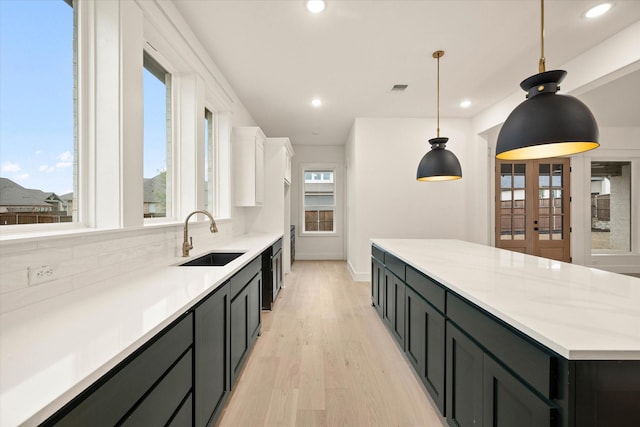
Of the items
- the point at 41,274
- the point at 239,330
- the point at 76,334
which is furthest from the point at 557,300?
the point at 41,274

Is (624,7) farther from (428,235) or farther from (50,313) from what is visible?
(50,313)

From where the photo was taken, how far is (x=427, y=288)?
1828 mm

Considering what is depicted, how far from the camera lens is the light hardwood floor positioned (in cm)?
178

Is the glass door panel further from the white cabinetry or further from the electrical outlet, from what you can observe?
the electrical outlet

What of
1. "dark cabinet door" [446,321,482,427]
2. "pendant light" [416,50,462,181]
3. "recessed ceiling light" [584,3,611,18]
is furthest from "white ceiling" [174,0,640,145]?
"dark cabinet door" [446,321,482,427]

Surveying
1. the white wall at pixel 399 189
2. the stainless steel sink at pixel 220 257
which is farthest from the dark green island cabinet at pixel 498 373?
the white wall at pixel 399 189

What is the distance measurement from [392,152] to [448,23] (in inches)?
105

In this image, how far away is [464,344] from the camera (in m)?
1.35

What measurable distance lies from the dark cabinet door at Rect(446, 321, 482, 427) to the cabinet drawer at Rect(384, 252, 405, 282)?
838 millimetres

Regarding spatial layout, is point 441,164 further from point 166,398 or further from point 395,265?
point 166,398

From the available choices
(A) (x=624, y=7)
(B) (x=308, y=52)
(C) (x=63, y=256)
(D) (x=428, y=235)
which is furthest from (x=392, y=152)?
(C) (x=63, y=256)

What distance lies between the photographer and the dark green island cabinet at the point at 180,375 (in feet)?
2.39

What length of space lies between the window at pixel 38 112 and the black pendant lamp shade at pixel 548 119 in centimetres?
227

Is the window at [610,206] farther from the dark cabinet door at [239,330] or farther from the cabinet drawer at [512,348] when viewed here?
the dark cabinet door at [239,330]
